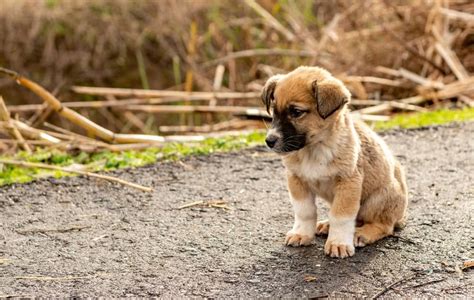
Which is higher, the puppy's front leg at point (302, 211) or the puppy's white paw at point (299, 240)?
the puppy's front leg at point (302, 211)

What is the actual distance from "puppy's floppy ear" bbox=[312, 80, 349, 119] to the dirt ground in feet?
3.27

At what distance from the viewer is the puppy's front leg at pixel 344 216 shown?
5.12m

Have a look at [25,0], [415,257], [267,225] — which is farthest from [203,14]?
[415,257]

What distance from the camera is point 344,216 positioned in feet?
16.8

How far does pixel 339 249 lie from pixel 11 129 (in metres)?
4.87

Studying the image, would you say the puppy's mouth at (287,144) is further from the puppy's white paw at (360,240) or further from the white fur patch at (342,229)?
the puppy's white paw at (360,240)

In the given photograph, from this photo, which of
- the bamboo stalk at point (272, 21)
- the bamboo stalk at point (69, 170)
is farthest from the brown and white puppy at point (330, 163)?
the bamboo stalk at point (272, 21)

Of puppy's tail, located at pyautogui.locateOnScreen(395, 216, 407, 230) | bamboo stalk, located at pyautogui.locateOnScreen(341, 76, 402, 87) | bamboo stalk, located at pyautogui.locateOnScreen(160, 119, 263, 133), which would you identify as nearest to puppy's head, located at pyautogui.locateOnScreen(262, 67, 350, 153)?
puppy's tail, located at pyautogui.locateOnScreen(395, 216, 407, 230)

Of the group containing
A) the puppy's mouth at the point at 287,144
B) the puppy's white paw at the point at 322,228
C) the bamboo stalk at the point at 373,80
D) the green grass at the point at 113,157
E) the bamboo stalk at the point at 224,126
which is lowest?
the bamboo stalk at the point at 224,126

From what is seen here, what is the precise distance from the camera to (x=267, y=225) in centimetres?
601

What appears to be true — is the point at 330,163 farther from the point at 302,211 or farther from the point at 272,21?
the point at 272,21

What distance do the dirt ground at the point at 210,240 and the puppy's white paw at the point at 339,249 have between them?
47 millimetres

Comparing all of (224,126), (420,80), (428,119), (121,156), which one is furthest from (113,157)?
(420,80)

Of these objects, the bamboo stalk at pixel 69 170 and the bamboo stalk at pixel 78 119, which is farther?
the bamboo stalk at pixel 78 119
